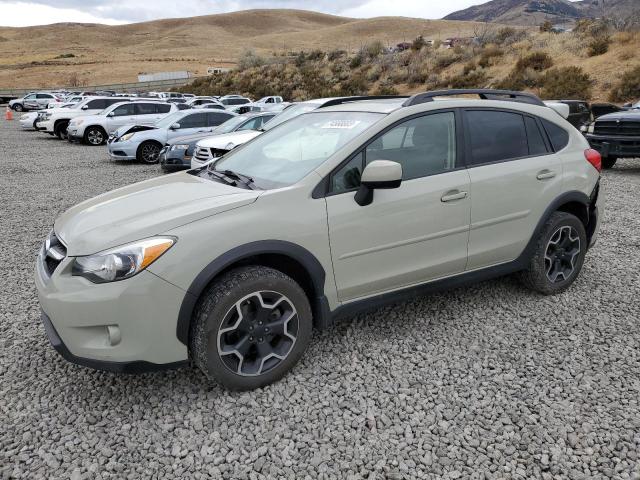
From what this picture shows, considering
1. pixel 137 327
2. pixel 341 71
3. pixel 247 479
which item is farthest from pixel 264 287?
pixel 341 71

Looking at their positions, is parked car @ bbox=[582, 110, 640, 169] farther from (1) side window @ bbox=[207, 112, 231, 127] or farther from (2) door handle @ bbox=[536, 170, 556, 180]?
(1) side window @ bbox=[207, 112, 231, 127]

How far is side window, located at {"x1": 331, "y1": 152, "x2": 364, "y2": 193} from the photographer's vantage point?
126 inches

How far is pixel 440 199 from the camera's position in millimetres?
3518

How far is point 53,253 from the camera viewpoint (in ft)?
10.0

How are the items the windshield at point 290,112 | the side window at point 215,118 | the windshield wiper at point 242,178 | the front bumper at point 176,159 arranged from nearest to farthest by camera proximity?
the windshield wiper at point 242,178 → the windshield at point 290,112 → the front bumper at point 176,159 → the side window at point 215,118

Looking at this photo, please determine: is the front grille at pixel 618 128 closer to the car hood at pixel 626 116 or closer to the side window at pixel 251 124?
the car hood at pixel 626 116

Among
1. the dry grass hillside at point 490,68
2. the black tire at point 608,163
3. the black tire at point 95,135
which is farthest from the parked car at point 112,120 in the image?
the dry grass hillside at point 490,68

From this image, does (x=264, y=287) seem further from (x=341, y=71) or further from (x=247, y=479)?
(x=341, y=71)

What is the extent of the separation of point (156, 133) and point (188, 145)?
259 centimetres

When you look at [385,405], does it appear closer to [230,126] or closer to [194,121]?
[230,126]

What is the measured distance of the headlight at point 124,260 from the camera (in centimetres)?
268

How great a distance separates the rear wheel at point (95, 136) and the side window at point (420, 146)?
17017mm

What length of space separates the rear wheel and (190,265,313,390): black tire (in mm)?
17329

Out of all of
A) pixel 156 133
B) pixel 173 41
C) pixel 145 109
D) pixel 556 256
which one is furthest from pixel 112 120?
pixel 173 41
